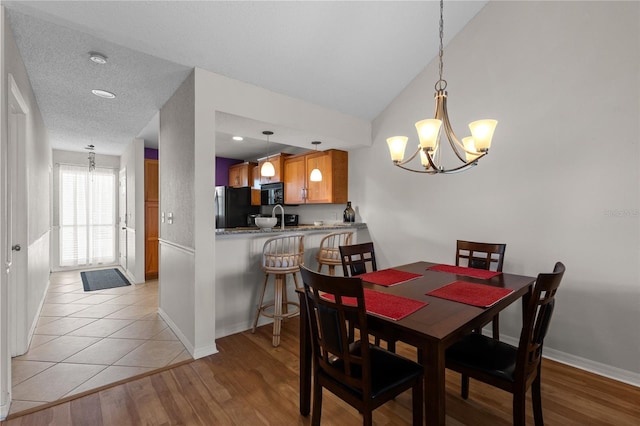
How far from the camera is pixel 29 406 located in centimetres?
190

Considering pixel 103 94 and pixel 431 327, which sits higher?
pixel 103 94

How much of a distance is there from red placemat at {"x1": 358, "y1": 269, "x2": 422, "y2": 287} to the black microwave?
322cm

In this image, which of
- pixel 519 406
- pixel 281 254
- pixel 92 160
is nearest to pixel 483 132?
pixel 519 406

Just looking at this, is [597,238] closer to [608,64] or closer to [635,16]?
[608,64]

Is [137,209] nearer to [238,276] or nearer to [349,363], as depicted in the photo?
[238,276]

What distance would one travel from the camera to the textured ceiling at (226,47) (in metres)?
2.07

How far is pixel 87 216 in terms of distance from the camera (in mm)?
6145

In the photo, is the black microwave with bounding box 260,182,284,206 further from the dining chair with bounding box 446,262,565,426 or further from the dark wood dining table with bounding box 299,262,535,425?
the dining chair with bounding box 446,262,565,426

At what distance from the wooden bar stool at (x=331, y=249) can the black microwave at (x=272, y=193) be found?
1871 millimetres

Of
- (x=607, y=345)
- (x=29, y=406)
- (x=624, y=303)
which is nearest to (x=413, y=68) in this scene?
(x=624, y=303)

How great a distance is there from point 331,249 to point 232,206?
7.71ft

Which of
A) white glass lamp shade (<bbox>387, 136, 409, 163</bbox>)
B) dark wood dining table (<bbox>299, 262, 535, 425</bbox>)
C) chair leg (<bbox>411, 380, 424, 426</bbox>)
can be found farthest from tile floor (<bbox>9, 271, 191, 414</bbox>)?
white glass lamp shade (<bbox>387, 136, 409, 163</bbox>)

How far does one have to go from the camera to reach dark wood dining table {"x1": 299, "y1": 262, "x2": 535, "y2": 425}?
122cm

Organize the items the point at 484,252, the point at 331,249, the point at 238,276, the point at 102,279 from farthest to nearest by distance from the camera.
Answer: the point at 102,279
the point at 331,249
the point at 238,276
the point at 484,252
